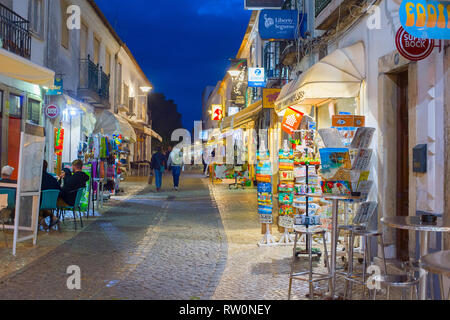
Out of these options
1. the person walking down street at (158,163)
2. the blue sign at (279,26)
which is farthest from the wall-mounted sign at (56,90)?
the blue sign at (279,26)

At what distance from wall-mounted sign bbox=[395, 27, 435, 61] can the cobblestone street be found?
2854 mm

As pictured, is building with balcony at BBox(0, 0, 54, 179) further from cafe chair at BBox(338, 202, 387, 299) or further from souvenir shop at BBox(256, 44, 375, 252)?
cafe chair at BBox(338, 202, 387, 299)

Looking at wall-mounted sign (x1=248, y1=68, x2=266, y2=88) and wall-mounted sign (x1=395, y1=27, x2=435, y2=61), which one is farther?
wall-mounted sign (x1=248, y1=68, x2=266, y2=88)

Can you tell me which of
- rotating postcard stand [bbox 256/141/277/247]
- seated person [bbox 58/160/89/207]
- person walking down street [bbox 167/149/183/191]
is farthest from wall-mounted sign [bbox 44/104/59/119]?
rotating postcard stand [bbox 256/141/277/247]

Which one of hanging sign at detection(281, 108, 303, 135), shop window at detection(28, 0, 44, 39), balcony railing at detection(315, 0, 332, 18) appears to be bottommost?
hanging sign at detection(281, 108, 303, 135)

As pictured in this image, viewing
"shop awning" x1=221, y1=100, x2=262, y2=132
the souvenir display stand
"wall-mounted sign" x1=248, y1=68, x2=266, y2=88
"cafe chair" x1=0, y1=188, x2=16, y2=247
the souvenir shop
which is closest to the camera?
the souvenir display stand

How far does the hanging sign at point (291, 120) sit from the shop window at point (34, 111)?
824cm

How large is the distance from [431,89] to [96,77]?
57.5 ft

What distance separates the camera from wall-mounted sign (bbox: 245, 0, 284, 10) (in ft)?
53.8

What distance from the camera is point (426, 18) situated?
4246 millimetres

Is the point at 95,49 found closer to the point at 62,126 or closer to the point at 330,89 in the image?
the point at 62,126

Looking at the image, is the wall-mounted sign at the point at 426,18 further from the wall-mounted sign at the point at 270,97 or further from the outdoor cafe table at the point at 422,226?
the wall-mounted sign at the point at 270,97

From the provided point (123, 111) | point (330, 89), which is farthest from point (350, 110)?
point (123, 111)

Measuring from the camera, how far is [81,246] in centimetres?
808
